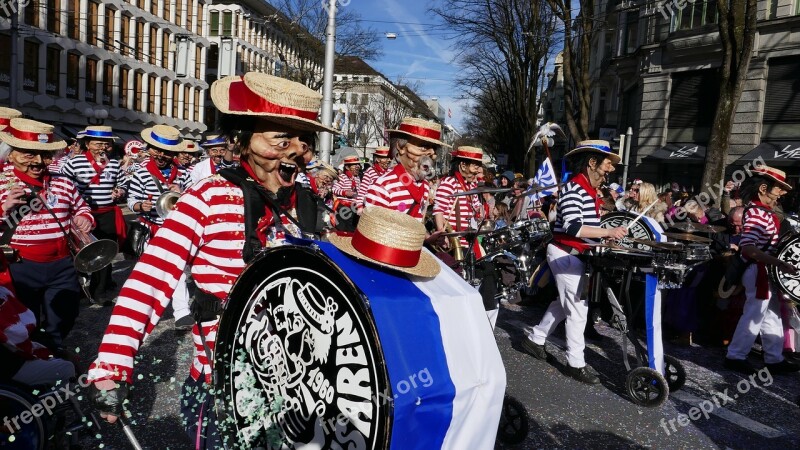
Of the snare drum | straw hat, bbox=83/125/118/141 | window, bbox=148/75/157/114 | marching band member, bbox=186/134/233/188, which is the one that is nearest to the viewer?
the snare drum

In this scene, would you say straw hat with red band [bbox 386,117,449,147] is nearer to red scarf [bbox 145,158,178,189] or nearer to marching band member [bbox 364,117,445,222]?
marching band member [bbox 364,117,445,222]

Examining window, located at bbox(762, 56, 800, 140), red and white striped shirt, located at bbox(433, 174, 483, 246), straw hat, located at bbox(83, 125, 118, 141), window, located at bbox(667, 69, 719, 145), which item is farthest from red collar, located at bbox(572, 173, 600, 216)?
window, located at bbox(667, 69, 719, 145)

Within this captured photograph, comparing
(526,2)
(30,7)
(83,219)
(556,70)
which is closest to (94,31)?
(30,7)

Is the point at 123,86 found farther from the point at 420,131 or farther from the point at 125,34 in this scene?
the point at 420,131

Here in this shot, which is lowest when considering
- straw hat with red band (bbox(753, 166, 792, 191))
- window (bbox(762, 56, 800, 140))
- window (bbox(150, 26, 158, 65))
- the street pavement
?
the street pavement

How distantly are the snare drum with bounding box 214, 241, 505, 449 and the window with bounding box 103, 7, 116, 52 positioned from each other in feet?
125

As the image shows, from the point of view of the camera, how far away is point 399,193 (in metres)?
4.64

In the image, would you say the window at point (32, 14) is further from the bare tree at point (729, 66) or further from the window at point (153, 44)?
the bare tree at point (729, 66)

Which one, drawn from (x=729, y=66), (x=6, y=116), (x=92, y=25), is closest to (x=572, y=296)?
(x=6, y=116)

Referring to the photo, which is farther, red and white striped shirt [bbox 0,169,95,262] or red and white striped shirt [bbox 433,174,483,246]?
red and white striped shirt [bbox 433,174,483,246]

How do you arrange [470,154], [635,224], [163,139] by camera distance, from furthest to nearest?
[163,139] → [470,154] → [635,224]

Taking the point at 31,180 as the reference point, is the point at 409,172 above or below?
above

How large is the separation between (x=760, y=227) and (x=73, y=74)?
35134mm

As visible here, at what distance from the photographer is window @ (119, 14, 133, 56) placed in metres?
36.4
